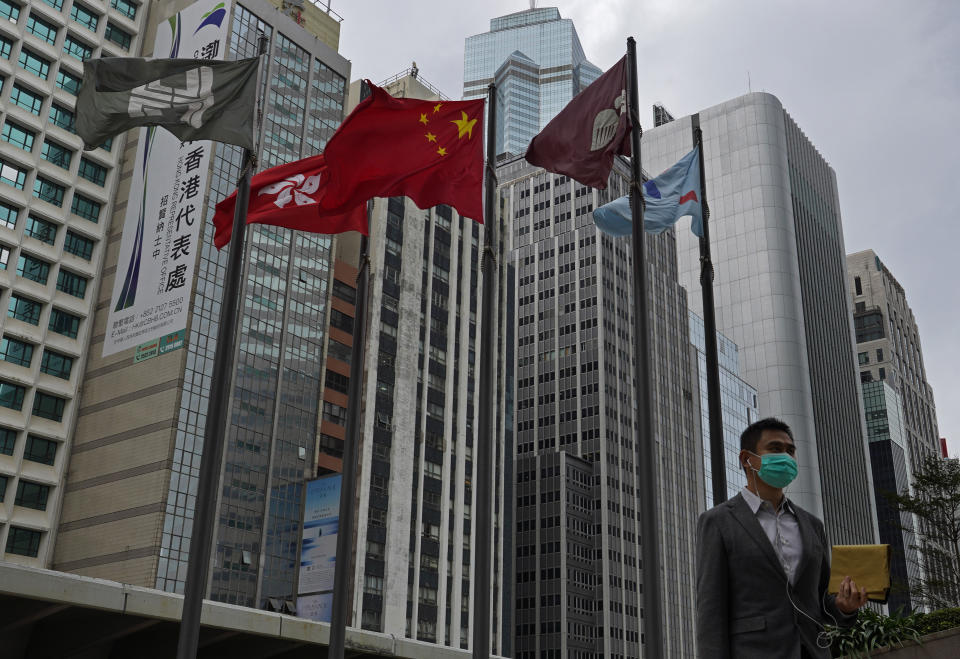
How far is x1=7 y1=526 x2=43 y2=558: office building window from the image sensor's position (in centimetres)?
6931

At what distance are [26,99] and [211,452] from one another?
70983mm

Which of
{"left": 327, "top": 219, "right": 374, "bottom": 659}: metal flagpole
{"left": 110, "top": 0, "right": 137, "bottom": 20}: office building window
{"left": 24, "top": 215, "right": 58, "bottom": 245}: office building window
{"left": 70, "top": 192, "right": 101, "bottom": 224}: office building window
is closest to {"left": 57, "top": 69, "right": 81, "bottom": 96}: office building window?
{"left": 70, "top": 192, "right": 101, "bottom": 224}: office building window

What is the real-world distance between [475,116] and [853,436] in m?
150

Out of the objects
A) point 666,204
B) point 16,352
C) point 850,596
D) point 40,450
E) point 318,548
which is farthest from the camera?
point 40,450

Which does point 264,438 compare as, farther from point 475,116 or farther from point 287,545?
point 475,116

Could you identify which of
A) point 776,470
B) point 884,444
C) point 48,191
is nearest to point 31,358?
point 48,191

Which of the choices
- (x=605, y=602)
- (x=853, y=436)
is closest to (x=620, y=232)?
(x=605, y=602)

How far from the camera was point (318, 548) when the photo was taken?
6975 centimetres

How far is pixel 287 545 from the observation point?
7406 cm

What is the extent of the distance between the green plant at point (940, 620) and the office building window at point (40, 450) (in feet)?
225

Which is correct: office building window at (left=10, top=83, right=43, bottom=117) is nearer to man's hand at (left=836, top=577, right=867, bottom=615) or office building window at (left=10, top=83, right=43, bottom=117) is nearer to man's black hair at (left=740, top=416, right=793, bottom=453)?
man's black hair at (left=740, top=416, right=793, bottom=453)

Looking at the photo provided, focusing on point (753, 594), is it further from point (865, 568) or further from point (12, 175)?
point (12, 175)

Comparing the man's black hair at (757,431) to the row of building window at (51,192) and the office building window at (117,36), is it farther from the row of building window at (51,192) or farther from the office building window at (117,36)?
the office building window at (117,36)

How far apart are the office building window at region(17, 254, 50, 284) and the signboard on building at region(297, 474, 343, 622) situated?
24484mm
